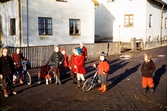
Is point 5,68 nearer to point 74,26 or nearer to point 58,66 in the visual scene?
point 58,66

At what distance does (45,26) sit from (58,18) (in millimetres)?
1614

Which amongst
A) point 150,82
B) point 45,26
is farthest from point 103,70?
point 45,26

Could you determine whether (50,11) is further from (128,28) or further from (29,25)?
(128,28)

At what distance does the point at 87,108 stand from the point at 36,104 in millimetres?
1674

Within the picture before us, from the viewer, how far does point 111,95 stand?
8008 millimetres

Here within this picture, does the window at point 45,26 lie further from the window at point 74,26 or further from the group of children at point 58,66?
the group of children at point 58,66

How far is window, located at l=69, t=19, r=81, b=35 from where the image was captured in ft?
68.5

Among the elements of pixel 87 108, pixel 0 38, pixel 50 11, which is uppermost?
pixel 50 11

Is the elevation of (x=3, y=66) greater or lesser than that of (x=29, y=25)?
lesser

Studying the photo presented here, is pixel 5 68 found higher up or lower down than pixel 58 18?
lower down

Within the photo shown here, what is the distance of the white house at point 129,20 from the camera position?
27.7 m

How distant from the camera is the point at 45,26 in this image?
1877 centimetres

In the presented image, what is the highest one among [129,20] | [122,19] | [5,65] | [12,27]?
[122,19]

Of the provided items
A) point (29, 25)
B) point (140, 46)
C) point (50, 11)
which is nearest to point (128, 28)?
point (140, 46)
